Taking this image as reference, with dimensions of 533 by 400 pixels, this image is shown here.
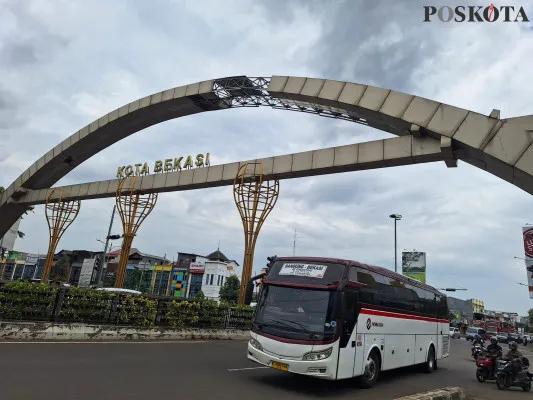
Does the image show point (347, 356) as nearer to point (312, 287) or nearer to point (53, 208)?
point (312, 287)

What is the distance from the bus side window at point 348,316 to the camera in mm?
8117

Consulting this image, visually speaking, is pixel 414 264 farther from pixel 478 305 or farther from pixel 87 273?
pixel 478 305

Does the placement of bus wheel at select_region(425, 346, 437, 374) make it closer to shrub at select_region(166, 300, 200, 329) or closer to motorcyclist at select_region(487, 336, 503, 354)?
motorcyclist at select_region(487, 336, 503, 354)

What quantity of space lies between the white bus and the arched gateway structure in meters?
6.94

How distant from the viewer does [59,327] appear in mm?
11758

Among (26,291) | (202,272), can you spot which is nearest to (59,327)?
(26,291)

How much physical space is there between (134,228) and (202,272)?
5300 centimetres

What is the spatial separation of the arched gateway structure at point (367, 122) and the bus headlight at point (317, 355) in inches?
389

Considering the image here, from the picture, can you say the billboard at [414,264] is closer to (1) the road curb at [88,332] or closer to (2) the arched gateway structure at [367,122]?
(2) the arched gateway structure at [367,122]

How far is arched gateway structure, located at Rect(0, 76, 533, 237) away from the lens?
45.3ft

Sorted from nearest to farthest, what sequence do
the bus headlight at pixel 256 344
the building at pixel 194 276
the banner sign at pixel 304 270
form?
the bus headlight at pixel 256 344 < the banner sign at pixel 304 270 < the building at pixel 194 276

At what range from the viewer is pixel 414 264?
162 feet

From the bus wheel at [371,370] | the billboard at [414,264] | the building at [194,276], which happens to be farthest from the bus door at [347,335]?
the building at [194,276]

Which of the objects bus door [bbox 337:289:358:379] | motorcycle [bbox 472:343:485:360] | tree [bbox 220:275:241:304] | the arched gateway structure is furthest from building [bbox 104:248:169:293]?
bus door [bbox 337:289:358:379]
